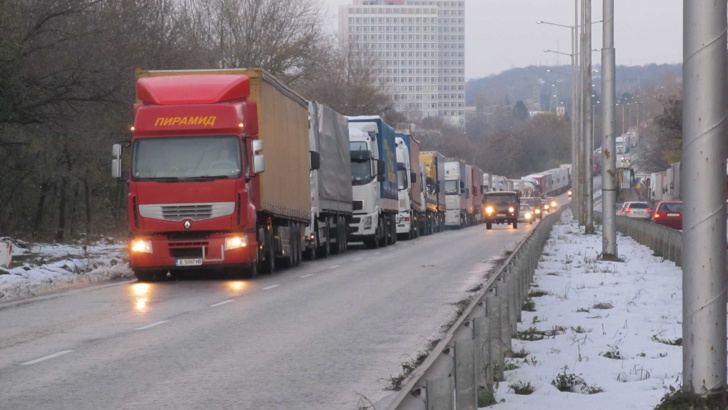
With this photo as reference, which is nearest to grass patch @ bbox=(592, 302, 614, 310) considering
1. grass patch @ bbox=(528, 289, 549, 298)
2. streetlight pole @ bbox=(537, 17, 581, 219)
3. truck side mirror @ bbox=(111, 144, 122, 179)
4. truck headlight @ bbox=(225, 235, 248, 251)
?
grass patch @ bbox=(528, 289, 549, 298)

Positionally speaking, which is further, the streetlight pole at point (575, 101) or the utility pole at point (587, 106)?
the streetlight pole at point (575, 101)

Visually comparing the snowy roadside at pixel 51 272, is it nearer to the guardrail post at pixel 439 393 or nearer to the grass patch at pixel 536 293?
the grass patch at pixel 536 293

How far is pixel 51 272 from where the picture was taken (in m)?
28.6

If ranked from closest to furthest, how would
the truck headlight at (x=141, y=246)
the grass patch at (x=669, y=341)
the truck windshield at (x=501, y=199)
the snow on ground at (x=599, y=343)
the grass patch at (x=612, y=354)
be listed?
the snow on ground at (x=599, y=343), the grass patch at (x=612, y=354), the grass patch at (x=669, y=341), the truck headlight at (x=141, y=246), the truck windshield at (x=501, y=199)

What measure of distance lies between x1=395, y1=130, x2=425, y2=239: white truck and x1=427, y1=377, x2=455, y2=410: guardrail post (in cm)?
4387

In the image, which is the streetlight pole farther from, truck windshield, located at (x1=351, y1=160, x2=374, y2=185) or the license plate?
the license plate

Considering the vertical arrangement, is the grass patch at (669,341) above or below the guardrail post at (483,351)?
below

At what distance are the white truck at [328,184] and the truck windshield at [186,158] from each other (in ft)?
28.4

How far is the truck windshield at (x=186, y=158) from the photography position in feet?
81.1

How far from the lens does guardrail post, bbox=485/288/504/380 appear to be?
10344mm

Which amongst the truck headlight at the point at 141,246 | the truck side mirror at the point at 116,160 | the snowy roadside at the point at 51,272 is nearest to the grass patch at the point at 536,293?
the truck headlight at the point at 141,246

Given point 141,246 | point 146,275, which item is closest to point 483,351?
point 141,246

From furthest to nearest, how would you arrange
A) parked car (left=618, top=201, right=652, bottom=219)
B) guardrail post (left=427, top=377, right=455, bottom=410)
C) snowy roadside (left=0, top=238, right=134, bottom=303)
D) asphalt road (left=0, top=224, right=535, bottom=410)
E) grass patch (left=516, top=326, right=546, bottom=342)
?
parked car (left=618, top=201, right=652, bottom=219) < snowy roadside (left=0, top=238, right=134, bottom=303) < grass patch (left=516, top=326, right=546, bottom=342) < asphalt road (left=0, top=224, right=535, bottom=410) < guardrail post (left=427, top=377, right=455, bottom=410)

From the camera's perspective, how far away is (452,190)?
253ft
